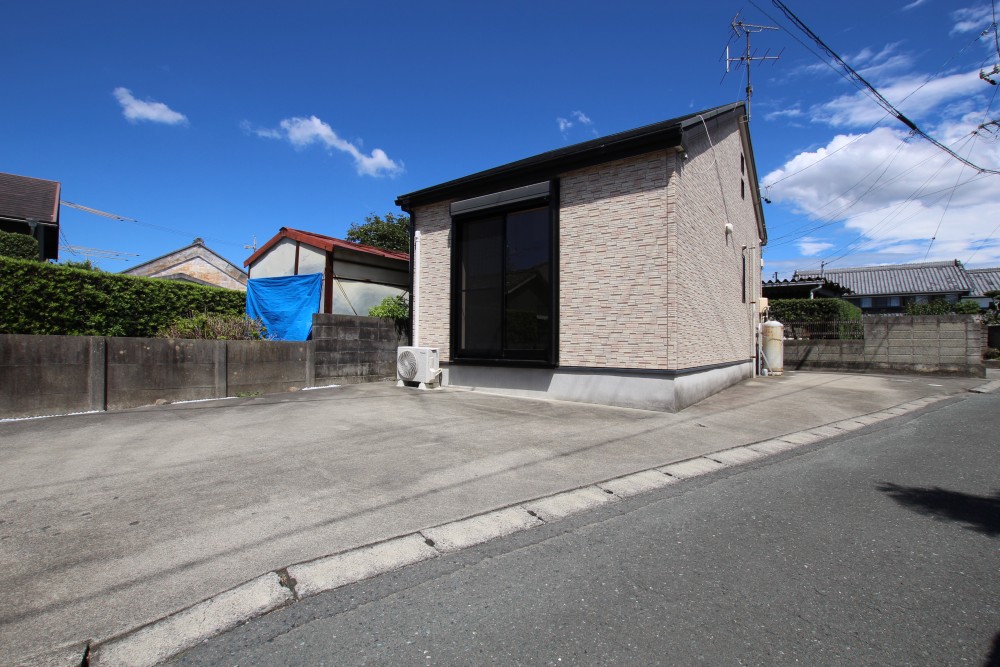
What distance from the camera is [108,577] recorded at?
248 cm

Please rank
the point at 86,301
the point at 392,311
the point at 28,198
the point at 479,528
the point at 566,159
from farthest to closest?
the point at 28,198 < the point at 392,311 < the point at 566,159 < the point at 86,301 < the point at 479,528

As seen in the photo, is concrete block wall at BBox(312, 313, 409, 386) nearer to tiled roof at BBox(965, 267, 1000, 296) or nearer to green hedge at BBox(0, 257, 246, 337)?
green hedge at BBox(0, 257, 246, 337)

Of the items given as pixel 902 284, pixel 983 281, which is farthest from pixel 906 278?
pixel 983 281

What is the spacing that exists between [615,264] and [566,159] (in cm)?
211

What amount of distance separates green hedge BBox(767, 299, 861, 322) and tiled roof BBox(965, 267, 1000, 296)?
96.8ft

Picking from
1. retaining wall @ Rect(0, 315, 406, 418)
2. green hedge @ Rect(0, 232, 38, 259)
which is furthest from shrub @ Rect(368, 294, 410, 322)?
green hedge @ Rect(0, 232, 38, 259)

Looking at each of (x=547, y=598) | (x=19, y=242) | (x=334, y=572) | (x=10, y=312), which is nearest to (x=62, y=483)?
(x=334, y=572)

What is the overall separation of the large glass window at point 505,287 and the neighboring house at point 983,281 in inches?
1605

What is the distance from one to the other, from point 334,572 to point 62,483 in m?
2.95

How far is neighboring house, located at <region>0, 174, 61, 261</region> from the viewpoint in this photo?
15.5 metres

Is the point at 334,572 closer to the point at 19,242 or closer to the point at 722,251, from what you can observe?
the point at 722,251

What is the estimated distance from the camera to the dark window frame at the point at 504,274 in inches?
336

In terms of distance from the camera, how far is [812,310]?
621 inches

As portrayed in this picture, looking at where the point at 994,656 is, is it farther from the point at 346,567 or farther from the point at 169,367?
the point at 169,367
